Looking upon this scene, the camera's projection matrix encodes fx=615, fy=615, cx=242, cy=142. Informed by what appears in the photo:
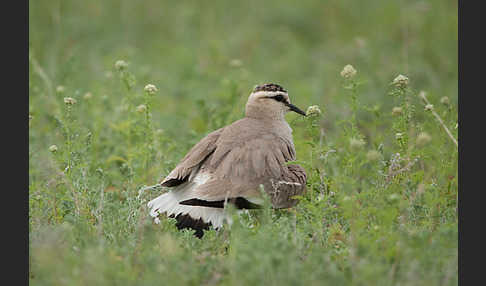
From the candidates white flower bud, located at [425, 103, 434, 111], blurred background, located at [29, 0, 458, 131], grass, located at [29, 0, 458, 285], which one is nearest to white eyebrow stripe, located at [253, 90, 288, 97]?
grass, located at [29, 0, 458, 285]

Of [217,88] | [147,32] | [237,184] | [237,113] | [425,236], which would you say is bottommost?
[425,236]

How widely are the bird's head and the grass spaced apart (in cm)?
20

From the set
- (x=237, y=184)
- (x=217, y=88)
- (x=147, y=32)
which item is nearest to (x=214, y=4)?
(x=147, y=32)

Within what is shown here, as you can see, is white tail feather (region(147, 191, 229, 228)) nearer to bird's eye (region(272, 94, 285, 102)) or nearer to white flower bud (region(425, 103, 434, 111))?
bird's eye (region(272, 94, 285, 102))

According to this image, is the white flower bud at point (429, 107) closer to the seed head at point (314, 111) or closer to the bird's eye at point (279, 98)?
the seed head at point (314, 111)

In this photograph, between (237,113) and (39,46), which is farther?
(39,46)

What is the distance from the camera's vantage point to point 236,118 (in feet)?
18.9

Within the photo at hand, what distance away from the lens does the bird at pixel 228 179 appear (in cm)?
399

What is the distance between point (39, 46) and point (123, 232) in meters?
4.94

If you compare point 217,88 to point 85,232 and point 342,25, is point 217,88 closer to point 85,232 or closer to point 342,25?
point 342,25

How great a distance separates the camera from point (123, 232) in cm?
398

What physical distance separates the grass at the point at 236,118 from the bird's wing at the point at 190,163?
30cm

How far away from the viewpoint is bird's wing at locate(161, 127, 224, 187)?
166 inches

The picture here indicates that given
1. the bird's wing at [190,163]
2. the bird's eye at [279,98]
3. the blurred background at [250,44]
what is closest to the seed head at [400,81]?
the bird's eye at [279,98]
